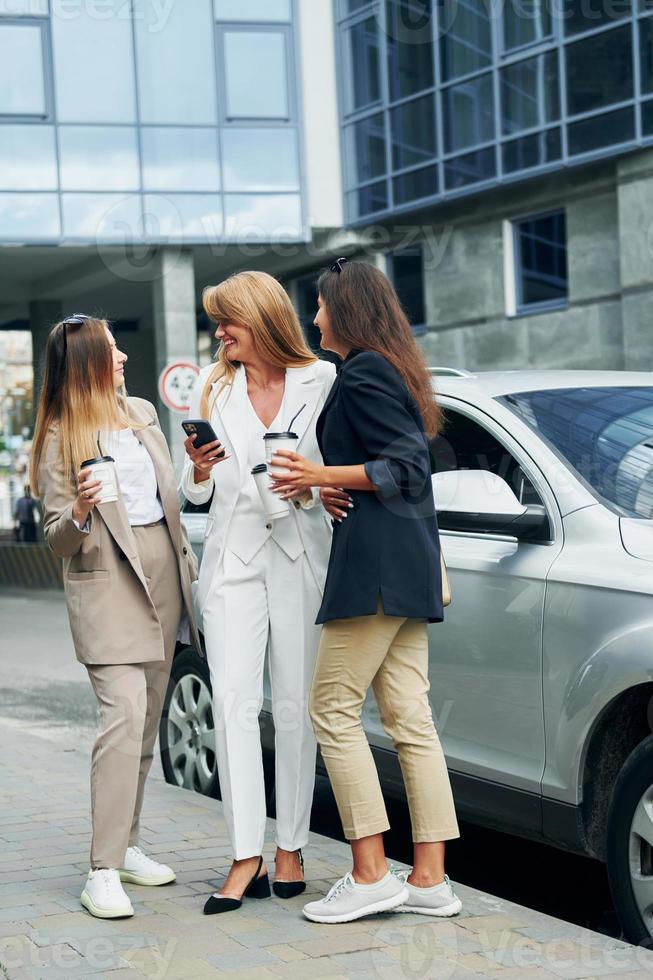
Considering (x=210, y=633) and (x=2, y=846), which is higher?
(x=210, y=633)

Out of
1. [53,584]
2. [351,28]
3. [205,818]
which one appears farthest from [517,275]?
[205,818]

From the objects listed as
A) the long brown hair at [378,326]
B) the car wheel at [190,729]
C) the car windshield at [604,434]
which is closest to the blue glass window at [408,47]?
the car wheel at [190,729]

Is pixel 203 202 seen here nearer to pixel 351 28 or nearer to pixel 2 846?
pixel 351 28

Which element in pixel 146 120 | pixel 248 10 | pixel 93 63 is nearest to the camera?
pixel 93 63

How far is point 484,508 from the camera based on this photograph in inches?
171

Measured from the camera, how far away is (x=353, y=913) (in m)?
3.79

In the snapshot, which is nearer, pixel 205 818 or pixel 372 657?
pixel 372 657

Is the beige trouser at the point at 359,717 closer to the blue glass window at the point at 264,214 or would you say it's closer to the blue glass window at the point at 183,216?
the blue glass window at the point at 183,216

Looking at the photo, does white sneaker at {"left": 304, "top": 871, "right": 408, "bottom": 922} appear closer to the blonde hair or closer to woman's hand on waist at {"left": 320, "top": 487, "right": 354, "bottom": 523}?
woman's hand on waist at {"left": 320, "top": 487, "right": 354, "bottom": 523}

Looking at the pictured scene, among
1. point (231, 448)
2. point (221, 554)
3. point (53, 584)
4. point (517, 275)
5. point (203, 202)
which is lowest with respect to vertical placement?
point (53, 584)

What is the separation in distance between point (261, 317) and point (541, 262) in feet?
55.6

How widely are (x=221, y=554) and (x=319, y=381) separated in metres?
0.61

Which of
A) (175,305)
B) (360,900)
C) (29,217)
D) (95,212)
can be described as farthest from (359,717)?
(175,305)

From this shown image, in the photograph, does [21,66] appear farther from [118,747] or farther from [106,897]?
[106,897]
